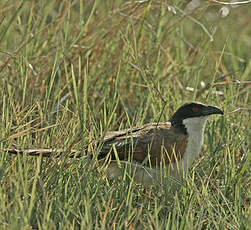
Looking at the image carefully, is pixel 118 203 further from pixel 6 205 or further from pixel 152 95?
pixel 152 95

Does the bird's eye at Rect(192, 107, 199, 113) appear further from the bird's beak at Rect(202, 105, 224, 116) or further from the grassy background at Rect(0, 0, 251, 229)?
the grassy background at Rect(0, 0, 251, 229)

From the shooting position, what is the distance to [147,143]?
12.4 feet

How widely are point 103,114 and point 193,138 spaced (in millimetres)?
822

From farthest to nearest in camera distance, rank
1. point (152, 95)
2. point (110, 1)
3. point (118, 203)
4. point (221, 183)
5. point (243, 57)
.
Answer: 1. point (243, 57)
2. point (110, 1)
3. point (152, 95)
4. point (221, 183)
5. point (118, 203)

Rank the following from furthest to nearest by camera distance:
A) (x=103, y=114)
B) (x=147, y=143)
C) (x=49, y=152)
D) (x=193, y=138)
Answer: (x=103, y=114) → (x=193, y=138) → (x=147, y=143) → (x=49, y=152)

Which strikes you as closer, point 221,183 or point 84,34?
point 221,183

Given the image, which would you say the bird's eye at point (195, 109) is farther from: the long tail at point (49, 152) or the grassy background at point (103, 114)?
the long tail at point (49, 152)

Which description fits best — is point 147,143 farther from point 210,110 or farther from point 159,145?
point 210,110

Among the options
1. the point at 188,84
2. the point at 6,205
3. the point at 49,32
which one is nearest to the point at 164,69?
the point at 188,84

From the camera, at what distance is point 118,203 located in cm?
319

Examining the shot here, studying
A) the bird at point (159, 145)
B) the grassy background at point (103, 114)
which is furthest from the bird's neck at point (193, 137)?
the grassy background at point (103, 114)

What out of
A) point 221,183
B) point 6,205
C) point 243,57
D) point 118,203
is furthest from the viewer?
point 243,57

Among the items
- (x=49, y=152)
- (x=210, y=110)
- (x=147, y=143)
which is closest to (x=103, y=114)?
(x=147, y=143)

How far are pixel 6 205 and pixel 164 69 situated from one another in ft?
7.89
